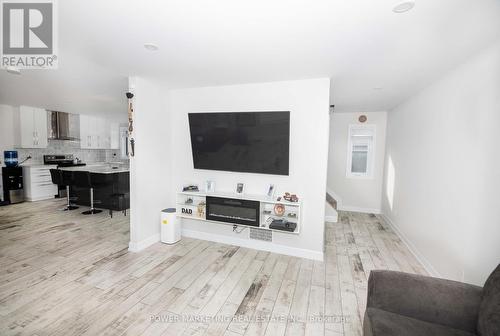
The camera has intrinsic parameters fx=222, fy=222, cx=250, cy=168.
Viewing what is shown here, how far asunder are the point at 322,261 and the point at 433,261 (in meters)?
1.30

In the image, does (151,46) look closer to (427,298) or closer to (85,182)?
(427,298)

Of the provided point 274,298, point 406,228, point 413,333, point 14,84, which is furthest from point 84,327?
point 406,228

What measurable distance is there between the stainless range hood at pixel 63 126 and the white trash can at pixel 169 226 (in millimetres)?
5261

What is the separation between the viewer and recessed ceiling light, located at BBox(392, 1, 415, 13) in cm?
139

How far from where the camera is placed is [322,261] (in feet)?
9.94

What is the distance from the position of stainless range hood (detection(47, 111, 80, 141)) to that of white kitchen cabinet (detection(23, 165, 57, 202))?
963mm

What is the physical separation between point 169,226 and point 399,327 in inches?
119

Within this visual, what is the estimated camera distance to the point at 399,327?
1.29 meters

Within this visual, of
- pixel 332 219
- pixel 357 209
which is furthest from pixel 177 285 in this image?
pixel 357 209

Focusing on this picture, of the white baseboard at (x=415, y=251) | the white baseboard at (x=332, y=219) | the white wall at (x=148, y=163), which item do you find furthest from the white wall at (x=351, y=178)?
the white wall at (x=148, y=163)

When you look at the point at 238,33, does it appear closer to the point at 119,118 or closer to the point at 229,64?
the point at 229,64

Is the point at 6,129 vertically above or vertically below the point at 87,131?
below

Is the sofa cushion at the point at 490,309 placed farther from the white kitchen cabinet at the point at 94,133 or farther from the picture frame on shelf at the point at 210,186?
the white kitchen cabinet at the point at 94,133

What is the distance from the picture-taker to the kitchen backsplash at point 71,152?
613 cm
